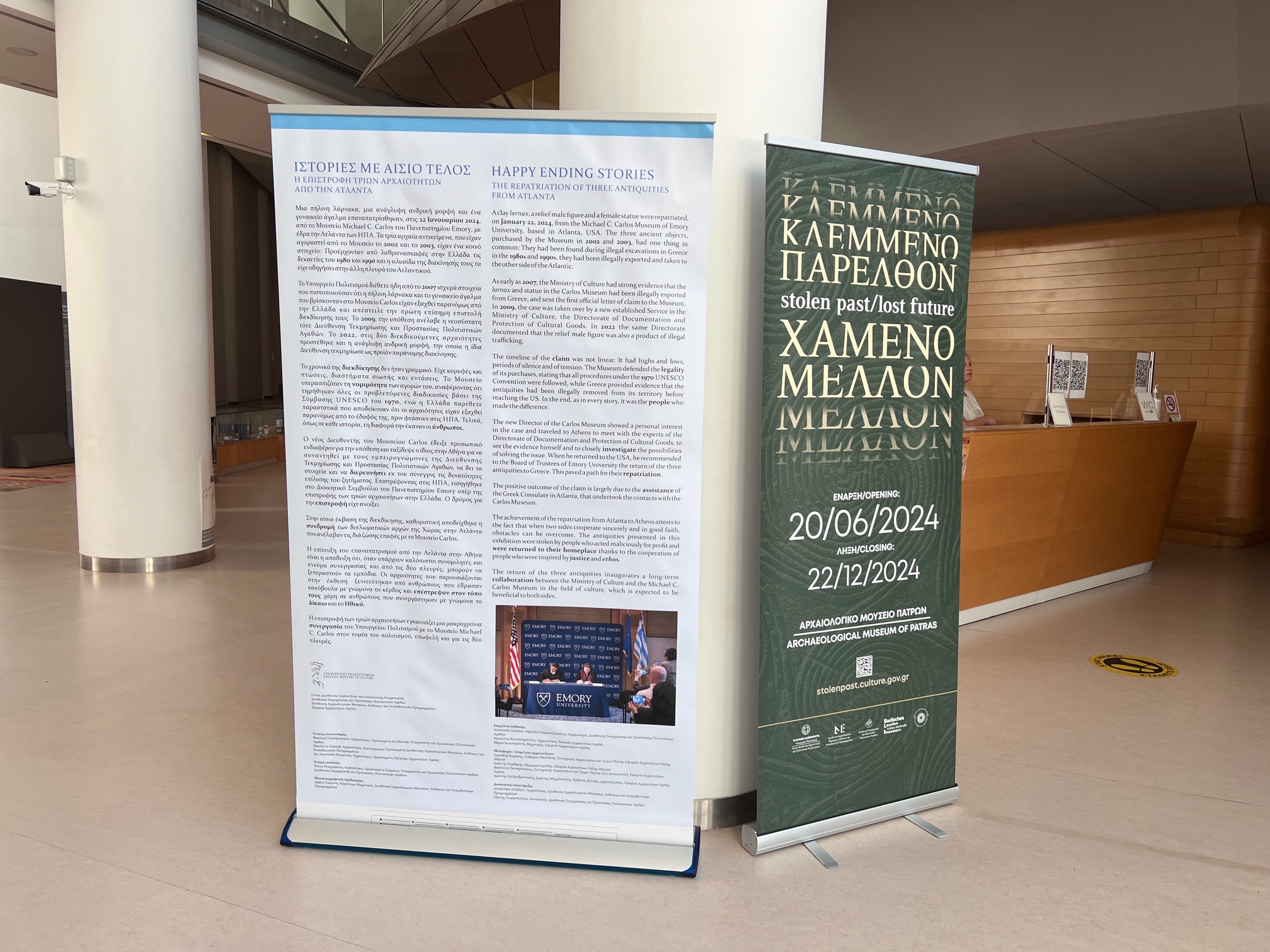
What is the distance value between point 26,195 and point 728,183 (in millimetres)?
12618

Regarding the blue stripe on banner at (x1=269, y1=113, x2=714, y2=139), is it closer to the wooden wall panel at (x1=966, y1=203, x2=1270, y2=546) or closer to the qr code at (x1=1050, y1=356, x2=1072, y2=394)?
the qr code at (x1=1050, y1=356, x2=1072, y2=394)

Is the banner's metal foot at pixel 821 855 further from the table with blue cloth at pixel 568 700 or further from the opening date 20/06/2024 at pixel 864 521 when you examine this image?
the opening date 20/06/2024 at pixel 864 521

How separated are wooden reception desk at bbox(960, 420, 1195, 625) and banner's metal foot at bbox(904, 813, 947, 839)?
2.37 metres

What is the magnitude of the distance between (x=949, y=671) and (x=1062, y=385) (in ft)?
12.5

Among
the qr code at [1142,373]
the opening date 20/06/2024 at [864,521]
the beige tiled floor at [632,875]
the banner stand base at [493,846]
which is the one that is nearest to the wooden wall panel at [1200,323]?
the qr code at [1142,373]

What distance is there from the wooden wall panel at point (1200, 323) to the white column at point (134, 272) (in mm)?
6679

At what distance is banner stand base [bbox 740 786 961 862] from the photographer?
2.62 metres

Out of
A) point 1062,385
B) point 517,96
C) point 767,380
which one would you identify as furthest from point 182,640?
point 517,96

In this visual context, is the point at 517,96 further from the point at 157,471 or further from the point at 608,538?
the point at 608,538

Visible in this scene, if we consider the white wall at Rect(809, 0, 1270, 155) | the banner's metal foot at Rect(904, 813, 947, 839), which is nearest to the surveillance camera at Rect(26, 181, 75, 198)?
the white wall at Rect(809, 0, 1270, 155)

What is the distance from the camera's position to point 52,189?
18.8 ft

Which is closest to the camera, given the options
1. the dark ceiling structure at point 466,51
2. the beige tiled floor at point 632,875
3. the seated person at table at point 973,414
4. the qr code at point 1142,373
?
the beige tiled floor at point 632,875

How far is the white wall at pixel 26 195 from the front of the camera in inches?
457

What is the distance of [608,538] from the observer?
2479 millimetres
